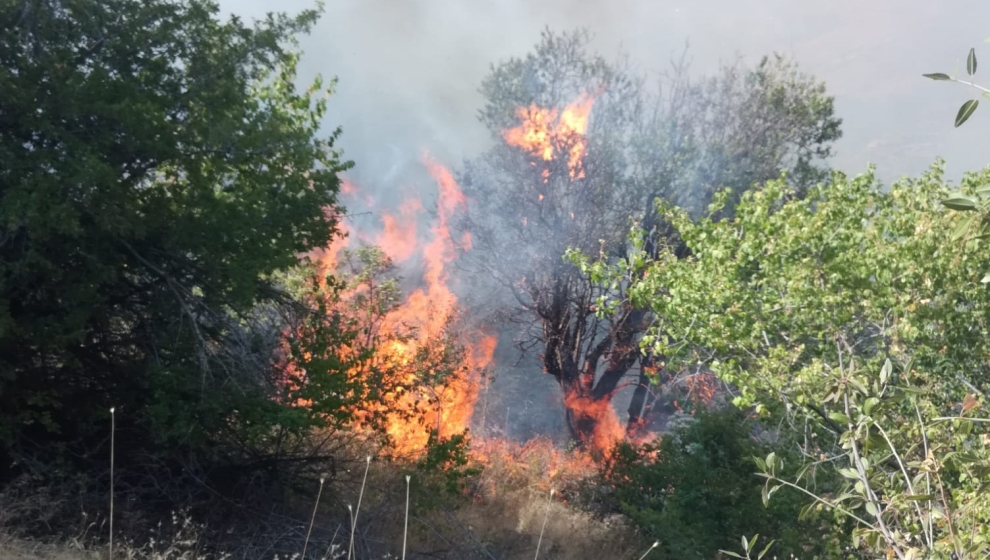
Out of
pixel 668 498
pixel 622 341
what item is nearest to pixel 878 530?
pixel 668 498

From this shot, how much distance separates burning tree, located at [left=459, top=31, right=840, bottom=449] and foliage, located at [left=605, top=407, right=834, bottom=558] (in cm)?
716

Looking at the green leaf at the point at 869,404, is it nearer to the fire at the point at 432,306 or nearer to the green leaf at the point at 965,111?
the green leaf at the point at 965,111

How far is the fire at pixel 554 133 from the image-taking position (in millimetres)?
21094

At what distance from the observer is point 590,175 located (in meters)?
20.7

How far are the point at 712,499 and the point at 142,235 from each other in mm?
8332

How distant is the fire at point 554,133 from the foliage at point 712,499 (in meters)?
9.54

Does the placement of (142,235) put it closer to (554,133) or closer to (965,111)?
(965,111)

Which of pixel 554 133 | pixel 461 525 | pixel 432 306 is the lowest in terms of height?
pixel 461 525

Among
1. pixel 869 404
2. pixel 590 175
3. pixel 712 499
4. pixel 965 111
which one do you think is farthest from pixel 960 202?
pixel 590 175

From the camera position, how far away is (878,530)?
10.1 feet

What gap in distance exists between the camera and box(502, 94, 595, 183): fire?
830 inches

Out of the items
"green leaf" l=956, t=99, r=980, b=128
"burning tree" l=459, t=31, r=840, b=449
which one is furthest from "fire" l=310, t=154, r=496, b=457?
"green leaf" l=956, t=99, r=980, b=128

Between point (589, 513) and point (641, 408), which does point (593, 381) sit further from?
point (589, 513)

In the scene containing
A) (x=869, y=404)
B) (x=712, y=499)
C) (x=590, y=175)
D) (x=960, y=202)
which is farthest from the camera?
(x=590, y=175)
